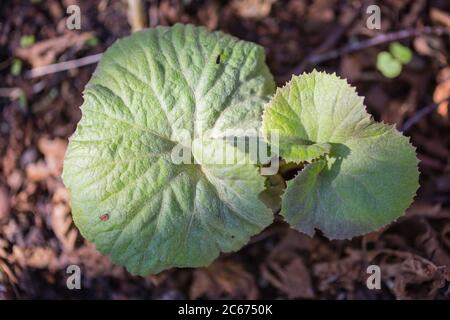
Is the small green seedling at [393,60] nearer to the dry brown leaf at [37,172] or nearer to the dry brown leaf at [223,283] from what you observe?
the dry brown leaf at [223,283]

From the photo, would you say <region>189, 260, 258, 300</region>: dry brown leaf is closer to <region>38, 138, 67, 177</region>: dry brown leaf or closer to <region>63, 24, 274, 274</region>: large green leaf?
<region>63, 24, 274, 274</region>: large green leaf

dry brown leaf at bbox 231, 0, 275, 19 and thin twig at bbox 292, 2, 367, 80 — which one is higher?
dry brown leaf at bbox 231, 0, 275, 19

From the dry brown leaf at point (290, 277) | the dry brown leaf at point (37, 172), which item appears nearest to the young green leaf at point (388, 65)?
the dry brown leaf at point (290, 277)

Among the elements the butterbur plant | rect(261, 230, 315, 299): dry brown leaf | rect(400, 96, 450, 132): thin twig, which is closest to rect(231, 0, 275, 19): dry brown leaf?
rect(400, 96, 450, 132): thin twig

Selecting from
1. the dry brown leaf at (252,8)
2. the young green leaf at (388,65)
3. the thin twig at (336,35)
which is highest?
the dry brown leaf at (252,8)

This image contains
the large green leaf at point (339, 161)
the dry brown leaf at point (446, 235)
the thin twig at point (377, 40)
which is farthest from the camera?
the thin twig at point (377, 40)
